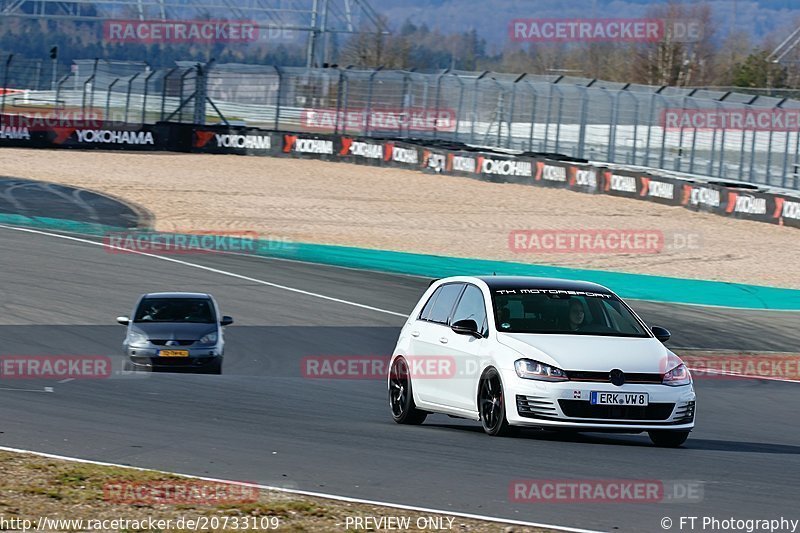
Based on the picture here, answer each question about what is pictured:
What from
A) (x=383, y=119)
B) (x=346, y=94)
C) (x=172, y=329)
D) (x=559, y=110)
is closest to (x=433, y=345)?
(x=172, y=329)

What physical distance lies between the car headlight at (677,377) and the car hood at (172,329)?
915cm

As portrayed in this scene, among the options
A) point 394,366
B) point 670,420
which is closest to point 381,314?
point 394,366

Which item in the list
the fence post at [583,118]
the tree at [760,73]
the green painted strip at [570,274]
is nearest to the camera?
the green painted strip at [570,274]

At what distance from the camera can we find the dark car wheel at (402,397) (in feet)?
39.2

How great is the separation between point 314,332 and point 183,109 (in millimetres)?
33207

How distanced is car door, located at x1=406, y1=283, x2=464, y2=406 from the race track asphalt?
0.40 m

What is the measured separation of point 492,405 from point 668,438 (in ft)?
4.90

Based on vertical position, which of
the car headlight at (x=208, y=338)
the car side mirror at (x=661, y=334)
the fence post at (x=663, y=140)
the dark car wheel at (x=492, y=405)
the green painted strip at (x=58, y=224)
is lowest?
the car headlight at (x=208, y=338)

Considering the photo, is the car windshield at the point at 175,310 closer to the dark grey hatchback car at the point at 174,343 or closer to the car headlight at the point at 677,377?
the dark grey hatchback car at the point at 174,343

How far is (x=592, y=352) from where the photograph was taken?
10273mm

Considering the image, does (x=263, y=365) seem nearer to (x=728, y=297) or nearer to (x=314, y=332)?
(x=314, y=332)

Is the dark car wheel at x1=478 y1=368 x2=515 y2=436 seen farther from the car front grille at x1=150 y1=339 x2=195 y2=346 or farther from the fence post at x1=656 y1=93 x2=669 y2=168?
the fence post at x1=656 y1=93 x2=669 y2=168

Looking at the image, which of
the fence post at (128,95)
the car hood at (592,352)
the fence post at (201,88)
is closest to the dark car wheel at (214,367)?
the car hood at (592,352)

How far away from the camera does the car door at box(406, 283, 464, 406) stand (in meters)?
Result: 11.4
